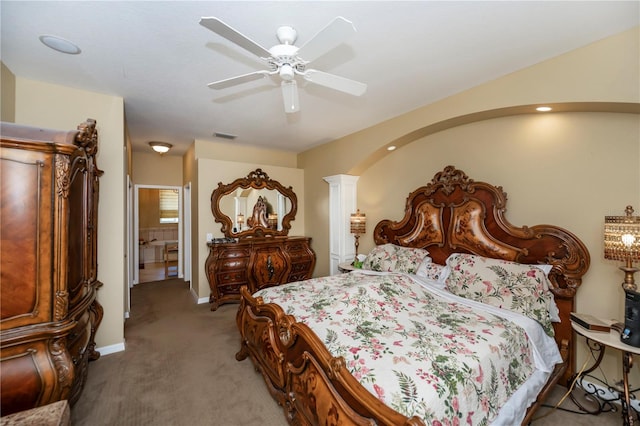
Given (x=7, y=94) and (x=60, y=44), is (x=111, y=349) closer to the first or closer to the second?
(x=7, y=94)

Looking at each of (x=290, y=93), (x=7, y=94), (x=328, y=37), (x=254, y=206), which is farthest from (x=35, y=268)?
(x=254, y=206)

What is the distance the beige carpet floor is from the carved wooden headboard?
3.23 ft

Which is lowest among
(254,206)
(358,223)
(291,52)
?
(358,223)

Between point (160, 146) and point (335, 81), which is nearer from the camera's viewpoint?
point (335, 81)

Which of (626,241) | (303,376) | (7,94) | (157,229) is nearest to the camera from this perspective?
(303,376)

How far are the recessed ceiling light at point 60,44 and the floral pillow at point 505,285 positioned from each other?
378cm

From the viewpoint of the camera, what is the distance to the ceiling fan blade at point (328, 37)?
1.29 metres

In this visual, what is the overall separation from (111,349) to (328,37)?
3548mm

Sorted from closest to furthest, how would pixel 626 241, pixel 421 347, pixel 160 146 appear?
pixel 421 347 → pixel 626 241 → pixel 160 146

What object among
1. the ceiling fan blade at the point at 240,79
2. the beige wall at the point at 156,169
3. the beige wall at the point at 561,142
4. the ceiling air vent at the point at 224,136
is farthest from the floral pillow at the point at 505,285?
the beige wall at the point at 156,169

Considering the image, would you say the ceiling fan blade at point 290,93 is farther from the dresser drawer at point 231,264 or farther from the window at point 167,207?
the window at point 167,207

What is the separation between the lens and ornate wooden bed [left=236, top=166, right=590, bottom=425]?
136 cm

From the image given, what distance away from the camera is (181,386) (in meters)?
2.25

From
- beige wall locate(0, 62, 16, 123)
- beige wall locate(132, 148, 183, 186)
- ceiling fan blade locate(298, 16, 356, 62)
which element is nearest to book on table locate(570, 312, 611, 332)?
ceiling fan blade locate(298, 16, 356, 62)
